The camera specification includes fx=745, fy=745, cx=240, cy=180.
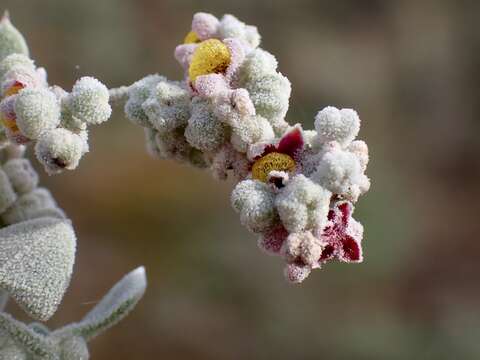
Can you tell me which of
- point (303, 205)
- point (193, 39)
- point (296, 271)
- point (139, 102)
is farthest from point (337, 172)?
point (193, 39)

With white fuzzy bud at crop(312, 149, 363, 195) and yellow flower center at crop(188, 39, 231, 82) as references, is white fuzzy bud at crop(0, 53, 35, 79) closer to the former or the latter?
yellow flower center at crop(188, 39, 231, 82)

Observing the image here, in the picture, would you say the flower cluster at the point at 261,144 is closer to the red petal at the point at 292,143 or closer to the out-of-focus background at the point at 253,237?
the red petal at the point at 292,143

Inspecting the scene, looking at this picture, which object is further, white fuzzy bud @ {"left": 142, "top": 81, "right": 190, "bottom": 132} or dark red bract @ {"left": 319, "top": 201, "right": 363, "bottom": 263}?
white fuzzy bud @ {"left": 142, "top": 81, "right": 190, "bottom": 132}

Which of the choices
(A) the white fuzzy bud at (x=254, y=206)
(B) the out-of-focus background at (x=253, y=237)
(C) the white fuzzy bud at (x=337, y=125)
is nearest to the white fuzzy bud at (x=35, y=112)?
(A) the white fuzzy bud at (x=254, y=206)

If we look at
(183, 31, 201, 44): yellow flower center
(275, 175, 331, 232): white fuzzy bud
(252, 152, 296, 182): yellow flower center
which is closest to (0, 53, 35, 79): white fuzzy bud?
(183, 31, 201, 44): yellow flower center

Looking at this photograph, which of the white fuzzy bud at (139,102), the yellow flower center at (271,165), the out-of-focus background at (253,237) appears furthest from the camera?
the out-of-focus background at (253,237)

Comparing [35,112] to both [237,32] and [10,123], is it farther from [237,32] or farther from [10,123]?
[237,32]
